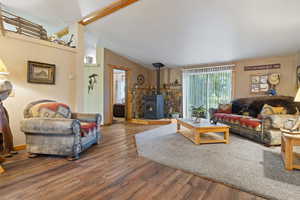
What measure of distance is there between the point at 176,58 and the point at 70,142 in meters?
4.22

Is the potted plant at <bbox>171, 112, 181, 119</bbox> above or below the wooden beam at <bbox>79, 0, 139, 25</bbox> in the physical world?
below

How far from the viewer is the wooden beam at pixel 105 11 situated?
9.60ft

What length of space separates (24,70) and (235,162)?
3895 mm

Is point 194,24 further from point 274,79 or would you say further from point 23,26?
point 23,26

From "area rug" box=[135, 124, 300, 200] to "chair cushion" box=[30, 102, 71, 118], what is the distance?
1550 mm

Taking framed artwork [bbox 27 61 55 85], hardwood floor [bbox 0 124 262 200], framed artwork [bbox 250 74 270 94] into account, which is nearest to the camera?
hardwood floor [bbox 0 124 262 200]

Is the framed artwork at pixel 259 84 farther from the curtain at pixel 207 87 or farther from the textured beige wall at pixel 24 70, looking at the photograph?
the textured beige wall at pixel 24 70

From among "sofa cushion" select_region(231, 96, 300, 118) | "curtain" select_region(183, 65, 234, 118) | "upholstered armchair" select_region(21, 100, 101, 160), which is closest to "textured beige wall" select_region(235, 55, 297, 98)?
"curtain" select_region(183, 65, 234, 118)

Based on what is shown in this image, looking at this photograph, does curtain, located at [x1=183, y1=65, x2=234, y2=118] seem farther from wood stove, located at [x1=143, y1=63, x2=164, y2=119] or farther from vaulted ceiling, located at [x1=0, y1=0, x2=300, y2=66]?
wood stove, located at [x1=143, y1=63, x2=164, y2=119]

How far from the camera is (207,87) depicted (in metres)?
5.54

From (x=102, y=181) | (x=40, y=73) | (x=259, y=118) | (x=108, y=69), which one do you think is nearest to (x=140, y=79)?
(x=108, y=69)

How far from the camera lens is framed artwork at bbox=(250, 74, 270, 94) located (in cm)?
444

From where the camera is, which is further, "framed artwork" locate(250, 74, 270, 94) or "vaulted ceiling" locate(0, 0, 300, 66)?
"framed artwork" locate(250, 74, 270, 94)

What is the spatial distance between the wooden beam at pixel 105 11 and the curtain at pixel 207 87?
3.60 meters
